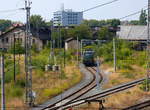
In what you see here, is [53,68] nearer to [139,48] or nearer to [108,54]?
[108,54]

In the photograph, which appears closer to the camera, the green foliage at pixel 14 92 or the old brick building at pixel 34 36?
the green foliage at pixel 14 92

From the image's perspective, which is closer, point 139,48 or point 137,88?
point 137,88

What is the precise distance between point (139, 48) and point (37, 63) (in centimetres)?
2406

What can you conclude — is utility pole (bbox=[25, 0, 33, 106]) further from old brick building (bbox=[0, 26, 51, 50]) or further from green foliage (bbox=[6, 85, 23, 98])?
old brick building (bbox=[0, 26, 51, 50])

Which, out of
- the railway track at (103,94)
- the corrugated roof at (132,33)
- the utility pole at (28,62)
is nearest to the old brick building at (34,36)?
the corrugated roof at (132,33)

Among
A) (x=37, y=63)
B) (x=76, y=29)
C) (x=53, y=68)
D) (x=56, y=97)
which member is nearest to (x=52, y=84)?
(x=56, y=97)

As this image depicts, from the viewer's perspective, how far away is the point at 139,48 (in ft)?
183

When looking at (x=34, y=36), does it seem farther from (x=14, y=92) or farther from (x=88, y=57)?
(x=14, y=92)

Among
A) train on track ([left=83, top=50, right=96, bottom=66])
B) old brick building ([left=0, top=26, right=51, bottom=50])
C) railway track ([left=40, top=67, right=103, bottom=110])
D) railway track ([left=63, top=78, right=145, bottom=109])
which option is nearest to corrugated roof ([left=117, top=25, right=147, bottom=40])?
old brick building ([left=0, top=26, right=51, bottom=50])

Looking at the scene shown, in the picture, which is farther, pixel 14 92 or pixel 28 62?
pixel 14 92

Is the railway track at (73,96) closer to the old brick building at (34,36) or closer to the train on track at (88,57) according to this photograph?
the train on track at (88,57)

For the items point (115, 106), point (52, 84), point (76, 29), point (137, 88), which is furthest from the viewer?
point (76, 29)

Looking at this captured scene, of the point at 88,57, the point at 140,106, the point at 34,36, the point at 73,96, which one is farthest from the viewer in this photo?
the point at 34,36

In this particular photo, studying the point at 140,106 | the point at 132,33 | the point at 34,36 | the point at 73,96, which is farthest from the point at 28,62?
the point at 132,33
